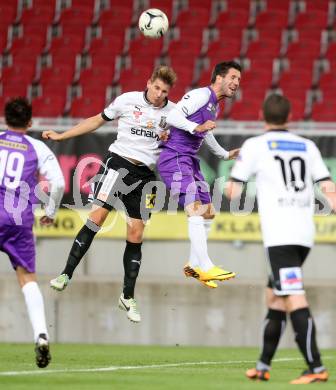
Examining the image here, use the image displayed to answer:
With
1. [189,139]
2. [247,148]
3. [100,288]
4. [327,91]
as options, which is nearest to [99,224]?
[189,139]

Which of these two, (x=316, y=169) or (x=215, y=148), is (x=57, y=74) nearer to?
(x=215, y=148)

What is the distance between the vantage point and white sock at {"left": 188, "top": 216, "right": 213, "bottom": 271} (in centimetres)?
1171

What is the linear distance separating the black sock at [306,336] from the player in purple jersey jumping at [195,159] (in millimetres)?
3118

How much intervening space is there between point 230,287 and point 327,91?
6.70 meters

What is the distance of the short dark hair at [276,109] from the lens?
325 inches

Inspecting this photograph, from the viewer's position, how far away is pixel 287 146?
8.32 metres

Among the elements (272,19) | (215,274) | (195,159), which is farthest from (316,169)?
(272,19)

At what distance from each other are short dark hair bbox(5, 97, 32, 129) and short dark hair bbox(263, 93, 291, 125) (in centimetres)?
207

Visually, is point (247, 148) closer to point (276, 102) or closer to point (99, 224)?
point (276, 102)

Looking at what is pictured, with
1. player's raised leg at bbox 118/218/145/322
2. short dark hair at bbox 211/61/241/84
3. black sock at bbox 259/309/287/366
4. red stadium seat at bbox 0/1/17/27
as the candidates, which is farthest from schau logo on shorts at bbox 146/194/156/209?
red stadium seat at bbox 0/1/17/27

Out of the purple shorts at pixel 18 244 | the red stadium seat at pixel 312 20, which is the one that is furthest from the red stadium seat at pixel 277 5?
the purple shorts at pixel 18 244

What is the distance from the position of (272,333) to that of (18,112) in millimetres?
2678

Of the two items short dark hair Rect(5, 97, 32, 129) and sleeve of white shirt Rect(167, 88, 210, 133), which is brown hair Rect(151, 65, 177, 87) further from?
short dark hair Rect(5, 97, 32, 129)

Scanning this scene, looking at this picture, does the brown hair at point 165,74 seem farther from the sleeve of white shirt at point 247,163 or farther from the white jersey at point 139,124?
the sleeve of white shirt at point 247,163
